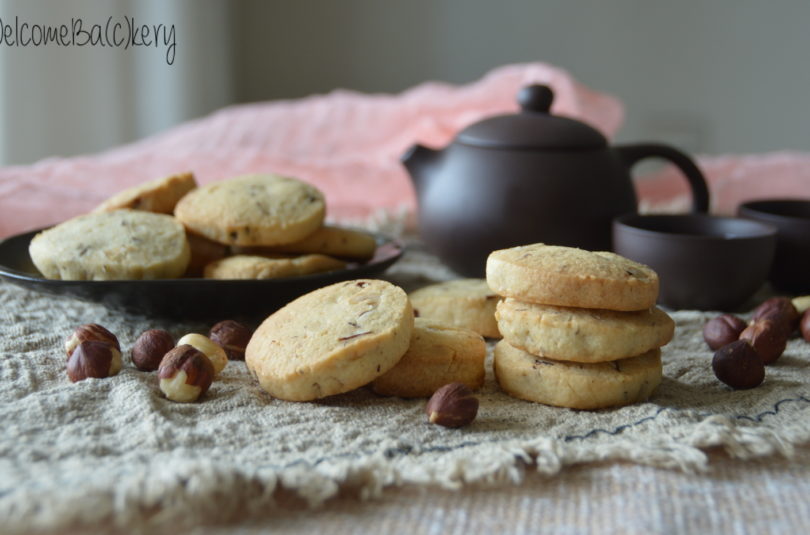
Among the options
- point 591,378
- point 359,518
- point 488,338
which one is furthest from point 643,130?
point 359,518

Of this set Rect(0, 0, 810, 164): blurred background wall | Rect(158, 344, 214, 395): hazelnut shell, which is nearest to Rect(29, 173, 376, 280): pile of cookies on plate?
Rect(158, 344, 214, 395): hazelnut shell

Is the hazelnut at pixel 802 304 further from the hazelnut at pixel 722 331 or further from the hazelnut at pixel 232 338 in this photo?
the hazelnut at pixel 232 338

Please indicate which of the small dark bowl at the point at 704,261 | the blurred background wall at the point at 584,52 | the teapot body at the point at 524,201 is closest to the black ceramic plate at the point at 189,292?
the teapot body at the point at 524,201

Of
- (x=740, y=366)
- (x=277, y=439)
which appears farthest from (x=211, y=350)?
(x=740, y=366)

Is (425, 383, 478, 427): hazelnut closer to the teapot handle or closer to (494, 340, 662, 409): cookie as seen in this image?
(494, 340, 662, 409): cookie

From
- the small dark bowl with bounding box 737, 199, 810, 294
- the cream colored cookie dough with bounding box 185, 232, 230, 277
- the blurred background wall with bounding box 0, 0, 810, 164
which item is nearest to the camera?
the cream colored cookie dough with bounding box 185, 232, 230, 277

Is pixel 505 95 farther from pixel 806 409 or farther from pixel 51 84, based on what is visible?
pixel 806 409

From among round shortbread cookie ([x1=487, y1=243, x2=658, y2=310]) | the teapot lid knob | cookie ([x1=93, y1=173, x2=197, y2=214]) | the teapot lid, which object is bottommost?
cookie ([x1=93, y1=173, x2=197, y2=214])
